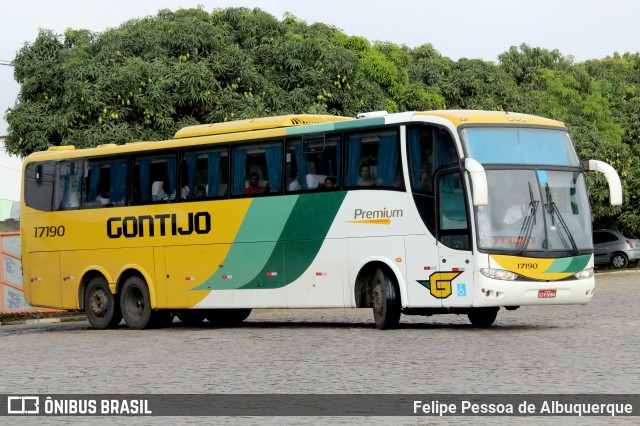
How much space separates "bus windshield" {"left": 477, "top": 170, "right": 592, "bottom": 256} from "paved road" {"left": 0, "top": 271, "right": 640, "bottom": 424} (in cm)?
137

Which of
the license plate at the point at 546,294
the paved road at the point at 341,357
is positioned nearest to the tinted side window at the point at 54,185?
the paved road at the point at 341,357

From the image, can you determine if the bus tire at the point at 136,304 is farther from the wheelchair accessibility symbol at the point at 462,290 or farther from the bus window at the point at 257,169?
the wheelchair accessibility symbol at the point at 462,290

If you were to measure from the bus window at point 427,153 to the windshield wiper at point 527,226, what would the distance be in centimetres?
144

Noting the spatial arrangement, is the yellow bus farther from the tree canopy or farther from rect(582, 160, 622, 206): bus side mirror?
the tree canopy

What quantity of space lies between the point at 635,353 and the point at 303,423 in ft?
22.2

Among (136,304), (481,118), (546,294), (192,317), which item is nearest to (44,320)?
(192,317)

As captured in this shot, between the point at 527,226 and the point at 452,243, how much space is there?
1.20 metres

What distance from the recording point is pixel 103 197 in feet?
84.2

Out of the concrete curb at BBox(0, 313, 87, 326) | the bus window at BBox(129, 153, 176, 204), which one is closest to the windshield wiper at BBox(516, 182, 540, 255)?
the bus window at BBox(129, 153, 176, 204)

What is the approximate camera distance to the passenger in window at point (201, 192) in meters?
24.0

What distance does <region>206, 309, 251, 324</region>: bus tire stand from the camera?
26.1 m

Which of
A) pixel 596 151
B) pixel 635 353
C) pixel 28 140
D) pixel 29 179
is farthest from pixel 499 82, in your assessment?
pixel 635 353

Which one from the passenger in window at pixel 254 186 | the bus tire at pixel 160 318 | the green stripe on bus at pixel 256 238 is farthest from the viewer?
the bus tire at pixel 160 318

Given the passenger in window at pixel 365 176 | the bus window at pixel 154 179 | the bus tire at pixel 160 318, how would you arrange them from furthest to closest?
1. the bus tire at pixel 160 318
2. the bus window at pixel 154 179
3. the passenger in window at pixel 365 176
